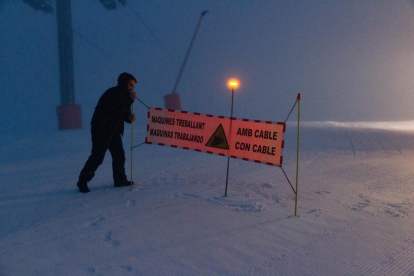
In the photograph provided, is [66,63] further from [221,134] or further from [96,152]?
[221,134]

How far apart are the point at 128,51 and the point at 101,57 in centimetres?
1772

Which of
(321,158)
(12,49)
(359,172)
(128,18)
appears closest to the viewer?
(359,172)

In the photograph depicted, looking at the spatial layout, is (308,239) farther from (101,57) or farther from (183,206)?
(101,57)

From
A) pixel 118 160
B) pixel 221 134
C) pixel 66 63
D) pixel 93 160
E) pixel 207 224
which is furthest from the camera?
pixel 66 63

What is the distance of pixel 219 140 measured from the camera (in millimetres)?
4074

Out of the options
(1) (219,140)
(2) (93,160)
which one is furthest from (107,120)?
(1) (219,140)

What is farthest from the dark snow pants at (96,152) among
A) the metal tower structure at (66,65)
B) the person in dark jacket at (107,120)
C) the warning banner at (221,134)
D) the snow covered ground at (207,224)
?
the metal tower structure at (66,65)

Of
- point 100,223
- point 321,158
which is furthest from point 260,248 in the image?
point 321,158

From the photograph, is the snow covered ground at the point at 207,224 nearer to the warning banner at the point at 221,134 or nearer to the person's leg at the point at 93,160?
the person's leg at the point at 93,160

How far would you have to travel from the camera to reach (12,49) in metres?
128

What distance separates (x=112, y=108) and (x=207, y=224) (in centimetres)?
252

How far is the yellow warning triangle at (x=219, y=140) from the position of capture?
403 centimetres

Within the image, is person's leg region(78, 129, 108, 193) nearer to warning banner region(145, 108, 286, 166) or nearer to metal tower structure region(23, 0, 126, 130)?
warning banner region(145, 108, 286, 166)

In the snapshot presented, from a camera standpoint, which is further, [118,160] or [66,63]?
[66,63]
